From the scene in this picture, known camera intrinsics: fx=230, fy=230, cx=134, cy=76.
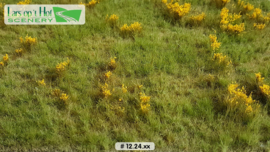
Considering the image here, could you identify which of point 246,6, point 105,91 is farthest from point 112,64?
point 246,6

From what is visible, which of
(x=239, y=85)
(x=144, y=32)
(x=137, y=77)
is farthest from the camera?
(x=144, y=32)

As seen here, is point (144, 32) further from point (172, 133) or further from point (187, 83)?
point (172, 133)

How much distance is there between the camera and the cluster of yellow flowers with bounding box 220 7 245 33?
6.11 metres

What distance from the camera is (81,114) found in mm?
4199

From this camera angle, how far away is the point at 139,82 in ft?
16.1

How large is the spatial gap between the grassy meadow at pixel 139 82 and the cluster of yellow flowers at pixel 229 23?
1.4 inches

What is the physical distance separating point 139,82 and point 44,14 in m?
4.11

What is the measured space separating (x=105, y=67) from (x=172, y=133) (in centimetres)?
221

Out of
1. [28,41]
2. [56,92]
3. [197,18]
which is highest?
[197,18]

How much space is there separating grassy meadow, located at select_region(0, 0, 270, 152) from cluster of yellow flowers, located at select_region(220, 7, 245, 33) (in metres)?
0.03

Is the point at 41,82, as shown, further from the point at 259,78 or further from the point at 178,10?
the point at 259,78

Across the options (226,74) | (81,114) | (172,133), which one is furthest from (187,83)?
(81,114)

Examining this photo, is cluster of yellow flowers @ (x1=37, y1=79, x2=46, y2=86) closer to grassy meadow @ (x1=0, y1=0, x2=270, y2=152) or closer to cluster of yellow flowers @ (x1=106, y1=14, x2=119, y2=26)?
grassy meadow @ (x1=0, y1=0, x2=270, y2=152)

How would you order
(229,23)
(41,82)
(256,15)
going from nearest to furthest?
1. (41,82)
2. (229,23)
3. (256,15)
